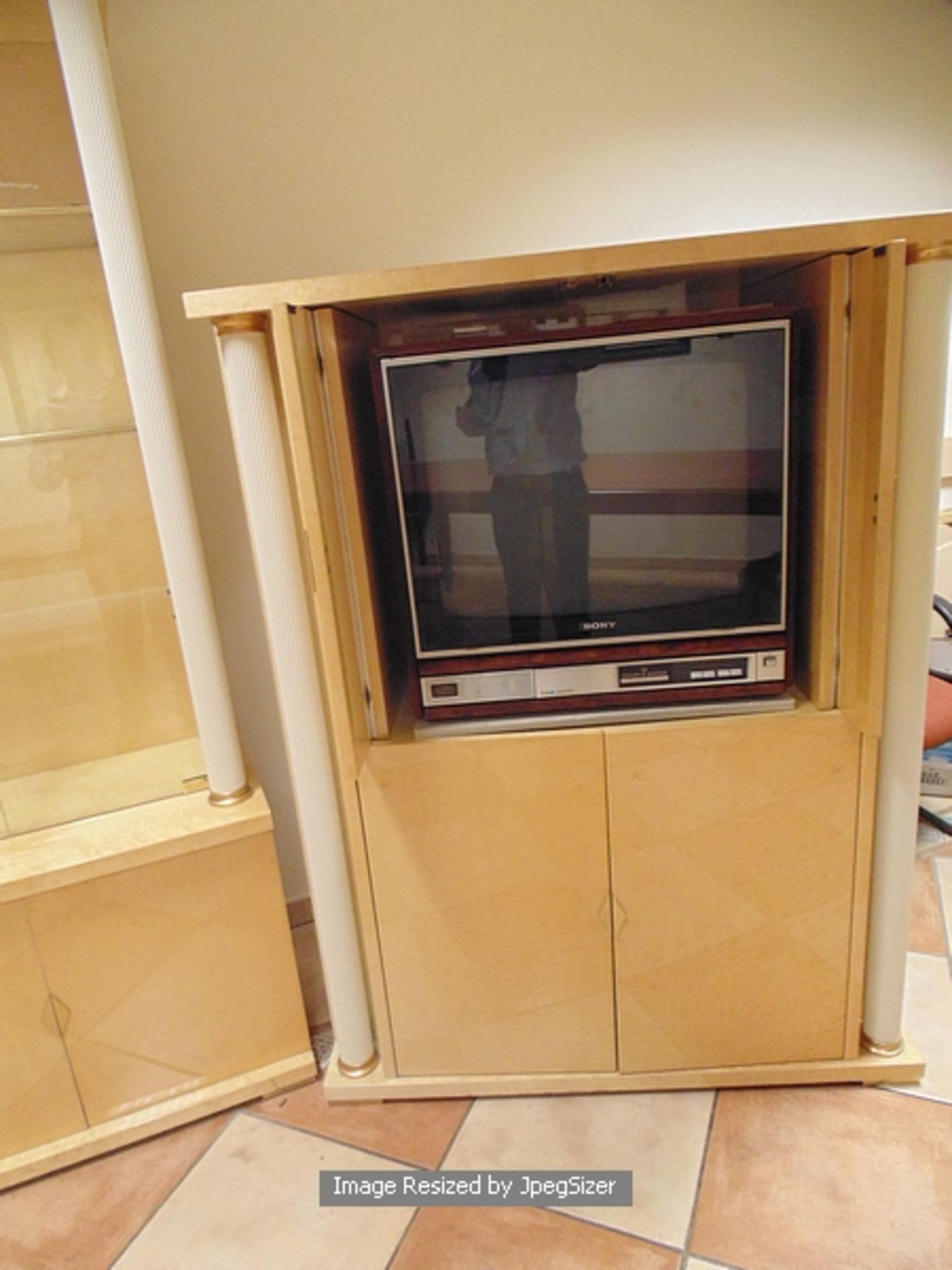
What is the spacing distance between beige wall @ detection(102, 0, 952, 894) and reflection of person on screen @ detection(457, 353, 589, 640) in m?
0.75

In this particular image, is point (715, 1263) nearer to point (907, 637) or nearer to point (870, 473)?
point (907, 637)

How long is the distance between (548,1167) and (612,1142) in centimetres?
11

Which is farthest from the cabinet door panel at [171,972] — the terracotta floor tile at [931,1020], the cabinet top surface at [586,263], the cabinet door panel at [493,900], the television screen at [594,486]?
the terracotta floor tile at [931,1020]

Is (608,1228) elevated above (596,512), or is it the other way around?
A: (596,512)

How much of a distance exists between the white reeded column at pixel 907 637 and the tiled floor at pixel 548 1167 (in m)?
0.18

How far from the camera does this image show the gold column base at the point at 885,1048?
1.37 m

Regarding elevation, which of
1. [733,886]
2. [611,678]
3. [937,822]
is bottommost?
[937,822]

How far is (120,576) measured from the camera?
61.5 inches

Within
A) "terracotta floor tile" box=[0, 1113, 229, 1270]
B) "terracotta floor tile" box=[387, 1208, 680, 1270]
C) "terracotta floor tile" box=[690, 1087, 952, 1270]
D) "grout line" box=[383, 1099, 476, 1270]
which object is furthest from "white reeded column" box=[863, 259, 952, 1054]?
"terracotta floor tile" box=[0, 1113, 229, 1270]

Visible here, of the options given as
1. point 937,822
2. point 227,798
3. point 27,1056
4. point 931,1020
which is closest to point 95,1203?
point 27,1056

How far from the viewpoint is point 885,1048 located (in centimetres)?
137

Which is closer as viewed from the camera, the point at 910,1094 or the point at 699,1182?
Result: the point at 699,1182

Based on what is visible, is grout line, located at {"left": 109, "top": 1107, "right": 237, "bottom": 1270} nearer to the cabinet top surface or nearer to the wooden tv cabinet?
the wooden tv cabinet

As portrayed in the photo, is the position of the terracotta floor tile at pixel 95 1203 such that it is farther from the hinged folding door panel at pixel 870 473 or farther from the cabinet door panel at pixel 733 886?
the hinged folding door panel at pixel 870 473
